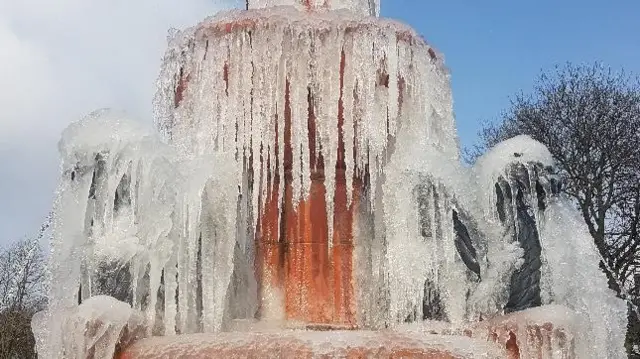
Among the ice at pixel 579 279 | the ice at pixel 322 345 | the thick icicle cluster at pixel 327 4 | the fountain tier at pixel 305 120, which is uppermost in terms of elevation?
the thick icicle cluster at pixel 327 4

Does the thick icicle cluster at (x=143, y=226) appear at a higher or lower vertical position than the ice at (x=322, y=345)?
higher

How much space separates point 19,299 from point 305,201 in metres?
26.6

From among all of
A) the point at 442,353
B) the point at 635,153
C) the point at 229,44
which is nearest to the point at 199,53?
the point at 229,44

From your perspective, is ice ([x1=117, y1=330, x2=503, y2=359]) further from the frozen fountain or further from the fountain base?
the frozen fountain

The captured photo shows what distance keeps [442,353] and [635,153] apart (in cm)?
1756

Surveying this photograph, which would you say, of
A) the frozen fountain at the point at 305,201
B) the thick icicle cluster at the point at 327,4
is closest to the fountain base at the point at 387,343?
the frozen fountain at the point at 305,201

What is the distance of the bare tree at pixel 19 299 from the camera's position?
2778 centimetres

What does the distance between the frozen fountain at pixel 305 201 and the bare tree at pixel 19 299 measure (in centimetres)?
2322

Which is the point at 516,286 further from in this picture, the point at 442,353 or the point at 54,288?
the point at 54,288

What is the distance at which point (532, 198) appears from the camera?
18.0 feet

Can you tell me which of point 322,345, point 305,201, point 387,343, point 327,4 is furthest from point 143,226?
point 327,4

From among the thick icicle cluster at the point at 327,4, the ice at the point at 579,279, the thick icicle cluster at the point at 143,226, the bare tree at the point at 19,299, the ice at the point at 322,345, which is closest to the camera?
the ice at the point at 322,345

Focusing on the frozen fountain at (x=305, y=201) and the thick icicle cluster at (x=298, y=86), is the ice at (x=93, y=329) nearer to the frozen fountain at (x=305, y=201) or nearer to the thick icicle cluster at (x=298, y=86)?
the frozen fountain at (x=305, y=201)

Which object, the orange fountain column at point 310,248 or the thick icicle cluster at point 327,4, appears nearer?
the orange fountain column at point 310,248
